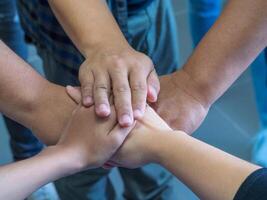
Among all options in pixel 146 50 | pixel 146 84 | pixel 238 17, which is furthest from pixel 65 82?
pixel 238 17

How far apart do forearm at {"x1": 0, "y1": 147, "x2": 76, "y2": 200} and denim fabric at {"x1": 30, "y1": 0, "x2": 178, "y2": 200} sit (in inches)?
12.5

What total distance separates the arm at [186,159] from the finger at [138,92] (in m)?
0.02

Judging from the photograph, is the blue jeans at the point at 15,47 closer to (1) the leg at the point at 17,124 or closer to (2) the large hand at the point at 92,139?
(1) the leg at the point at 17,124

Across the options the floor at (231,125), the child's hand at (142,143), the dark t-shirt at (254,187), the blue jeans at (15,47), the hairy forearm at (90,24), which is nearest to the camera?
the dark t-shirt at (254,187)

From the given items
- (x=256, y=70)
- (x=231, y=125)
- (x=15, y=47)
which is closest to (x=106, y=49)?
(x=15, y=47)

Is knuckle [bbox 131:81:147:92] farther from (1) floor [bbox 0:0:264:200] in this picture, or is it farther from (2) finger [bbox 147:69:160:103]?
(1) floor [bbox 0:0:264:200]

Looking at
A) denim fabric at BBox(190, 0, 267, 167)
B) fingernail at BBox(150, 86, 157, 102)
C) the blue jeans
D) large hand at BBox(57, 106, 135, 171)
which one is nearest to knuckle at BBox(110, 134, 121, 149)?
large hand at BBox(57, 106, 135, 171)

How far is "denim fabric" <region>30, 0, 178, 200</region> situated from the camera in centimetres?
106

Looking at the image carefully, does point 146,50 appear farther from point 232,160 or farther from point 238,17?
point 232,160

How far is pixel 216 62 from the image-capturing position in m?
0.87

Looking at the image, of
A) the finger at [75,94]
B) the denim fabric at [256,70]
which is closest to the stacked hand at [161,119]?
the finger at [75,94]

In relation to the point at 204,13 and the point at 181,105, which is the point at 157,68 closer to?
the point at 181,105

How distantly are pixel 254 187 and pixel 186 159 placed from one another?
153 millimetres

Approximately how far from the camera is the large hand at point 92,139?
0.81 m
